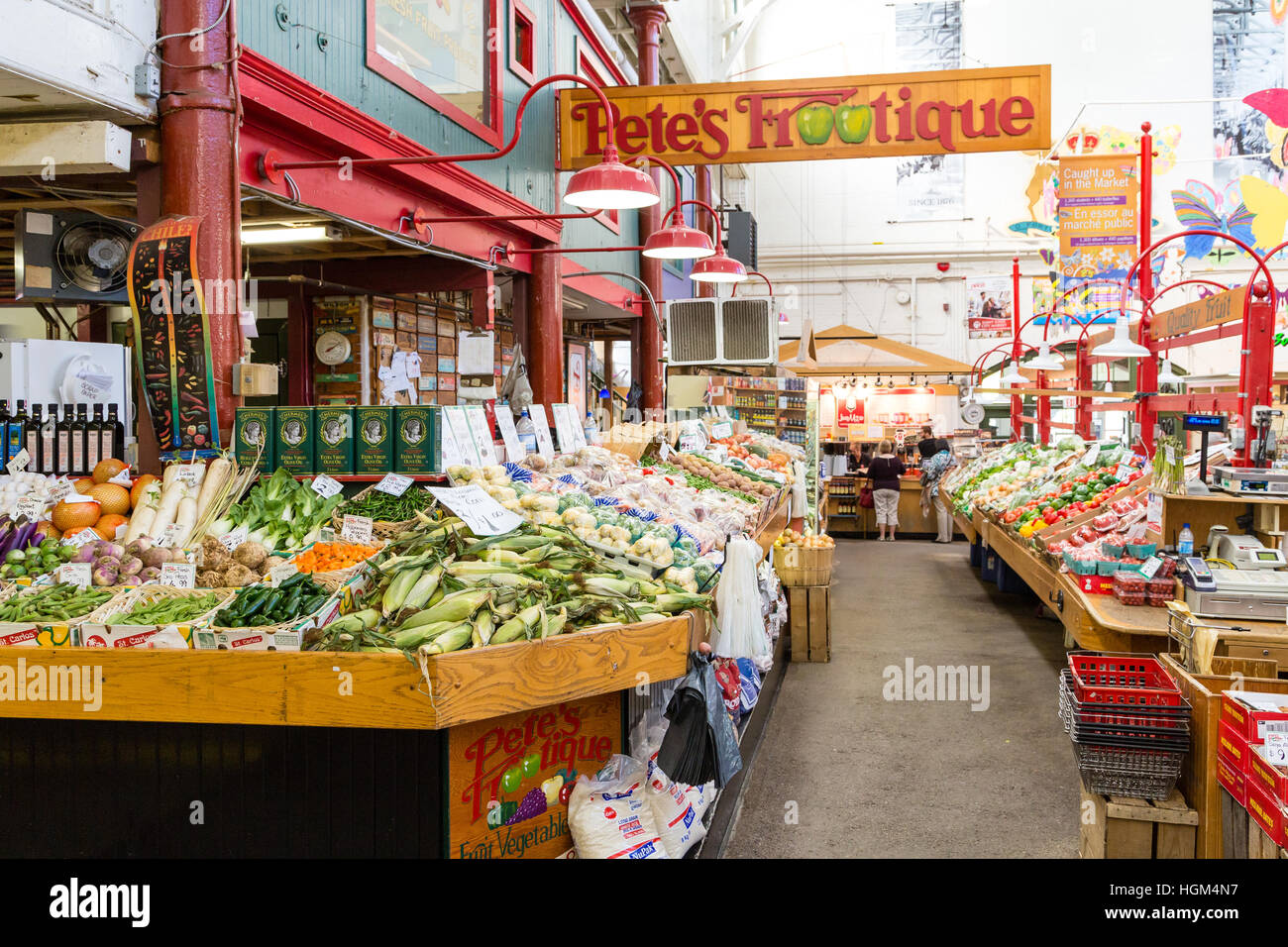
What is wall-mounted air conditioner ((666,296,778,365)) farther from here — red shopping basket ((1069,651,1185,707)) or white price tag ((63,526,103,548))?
white price tag ((63,526,103,548))

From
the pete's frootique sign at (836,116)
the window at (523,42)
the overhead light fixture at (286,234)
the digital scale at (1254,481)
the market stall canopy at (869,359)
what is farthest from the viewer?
the market stall canopy at (869,359)

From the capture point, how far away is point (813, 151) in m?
7.46

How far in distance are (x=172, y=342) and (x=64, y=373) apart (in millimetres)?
1546

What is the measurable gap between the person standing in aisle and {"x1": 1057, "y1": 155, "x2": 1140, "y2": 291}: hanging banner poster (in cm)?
528

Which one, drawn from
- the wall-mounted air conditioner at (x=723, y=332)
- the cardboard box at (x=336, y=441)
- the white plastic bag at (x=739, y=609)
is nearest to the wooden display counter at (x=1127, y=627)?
the white plastic bag at (x=739, y=609)

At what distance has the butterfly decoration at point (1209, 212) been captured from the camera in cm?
1833

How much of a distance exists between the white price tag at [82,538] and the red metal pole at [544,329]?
532 centimetres

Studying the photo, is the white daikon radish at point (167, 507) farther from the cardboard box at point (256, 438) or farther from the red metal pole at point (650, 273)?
the red metal pole at point (650, 273)

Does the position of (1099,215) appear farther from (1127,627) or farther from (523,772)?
(523,772)

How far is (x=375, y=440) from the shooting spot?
4.36m

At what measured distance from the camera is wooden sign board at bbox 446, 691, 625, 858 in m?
2.89
